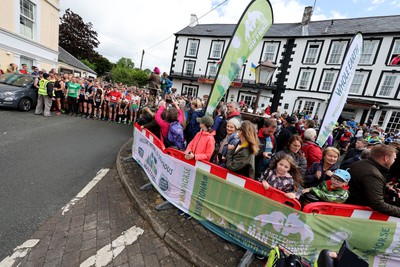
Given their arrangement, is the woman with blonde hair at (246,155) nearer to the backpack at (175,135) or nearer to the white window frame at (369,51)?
the backpack at (175,135)

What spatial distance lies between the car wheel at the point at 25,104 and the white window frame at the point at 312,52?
952 inches

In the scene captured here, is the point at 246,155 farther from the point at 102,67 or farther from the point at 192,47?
the point at 102,67

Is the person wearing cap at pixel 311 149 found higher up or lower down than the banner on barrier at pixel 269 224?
higher up

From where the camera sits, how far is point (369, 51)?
18.2 meters

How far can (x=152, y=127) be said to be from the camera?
457 cm

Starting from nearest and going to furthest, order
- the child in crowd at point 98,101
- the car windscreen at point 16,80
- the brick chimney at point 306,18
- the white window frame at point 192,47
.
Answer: the car windscreen at point 16,80 < the child in crowd at point 98,101 < the brick chimney at point 306,18 < the white window frame at point 192,47

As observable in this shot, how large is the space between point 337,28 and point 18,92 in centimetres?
2794

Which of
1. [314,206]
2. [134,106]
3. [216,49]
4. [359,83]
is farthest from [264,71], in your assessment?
[216,49]

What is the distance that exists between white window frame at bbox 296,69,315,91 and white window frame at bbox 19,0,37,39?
25.3 m

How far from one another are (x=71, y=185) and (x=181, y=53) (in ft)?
90.0

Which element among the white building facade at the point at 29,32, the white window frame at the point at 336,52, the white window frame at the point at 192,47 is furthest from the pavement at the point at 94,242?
the white window frame at the point at 192,47

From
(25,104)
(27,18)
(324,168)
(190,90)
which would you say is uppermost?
(27,18)

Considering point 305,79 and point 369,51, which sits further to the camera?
point 305,79

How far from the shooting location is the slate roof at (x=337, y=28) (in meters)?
18.1
